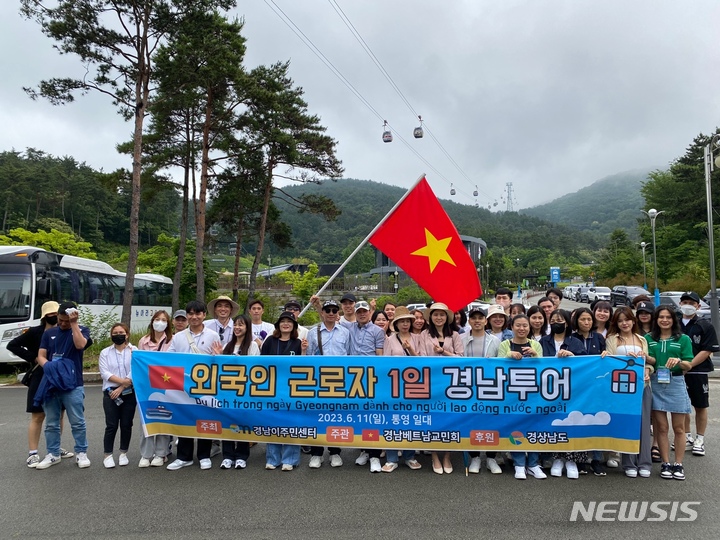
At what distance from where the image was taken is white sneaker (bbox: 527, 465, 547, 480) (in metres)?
4.41

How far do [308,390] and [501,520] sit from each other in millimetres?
2046

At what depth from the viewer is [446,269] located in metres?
6.29

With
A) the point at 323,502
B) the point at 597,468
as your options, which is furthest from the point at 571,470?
the point at 323,502

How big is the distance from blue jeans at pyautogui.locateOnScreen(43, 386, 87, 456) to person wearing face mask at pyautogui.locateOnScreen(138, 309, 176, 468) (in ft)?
1.99

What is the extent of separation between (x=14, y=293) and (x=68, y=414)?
7999 mm

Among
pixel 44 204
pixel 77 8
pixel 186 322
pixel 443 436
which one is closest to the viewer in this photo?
pixel 443 436

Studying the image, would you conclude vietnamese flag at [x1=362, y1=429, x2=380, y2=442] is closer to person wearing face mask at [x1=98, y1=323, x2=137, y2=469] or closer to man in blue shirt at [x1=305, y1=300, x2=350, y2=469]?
man in blue shirt at [x1=305, y1=300, x2=350, y2=469]

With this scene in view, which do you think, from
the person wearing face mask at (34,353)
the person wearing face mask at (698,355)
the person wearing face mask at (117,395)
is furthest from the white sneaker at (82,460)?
the person wearing face mask at (698,355)

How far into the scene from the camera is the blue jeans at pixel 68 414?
4.82 meters

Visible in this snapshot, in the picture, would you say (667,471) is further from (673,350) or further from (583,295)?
(583,295)

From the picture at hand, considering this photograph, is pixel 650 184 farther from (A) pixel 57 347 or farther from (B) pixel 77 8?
(A) pixel 57 347

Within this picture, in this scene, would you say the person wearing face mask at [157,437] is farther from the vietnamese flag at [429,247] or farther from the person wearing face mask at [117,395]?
the vietnamese flag at [429,247]

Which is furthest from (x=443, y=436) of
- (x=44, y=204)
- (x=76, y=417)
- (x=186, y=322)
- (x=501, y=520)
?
(x=44, y=204)

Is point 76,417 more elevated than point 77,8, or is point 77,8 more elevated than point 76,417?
point 77,8
